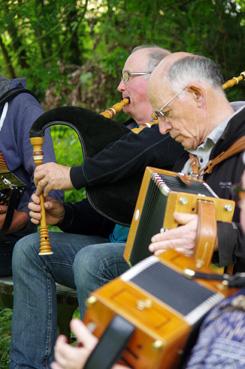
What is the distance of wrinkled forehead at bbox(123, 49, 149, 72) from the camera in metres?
3.42

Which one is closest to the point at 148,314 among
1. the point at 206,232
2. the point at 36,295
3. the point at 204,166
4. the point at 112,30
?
the point at 206,232

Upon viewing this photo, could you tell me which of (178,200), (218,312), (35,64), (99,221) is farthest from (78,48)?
(218,312)

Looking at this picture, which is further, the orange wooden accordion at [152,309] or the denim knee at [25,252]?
the denim knee at [25,252]

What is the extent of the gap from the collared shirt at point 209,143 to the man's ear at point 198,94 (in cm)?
12

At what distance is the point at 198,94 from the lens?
2748 mm

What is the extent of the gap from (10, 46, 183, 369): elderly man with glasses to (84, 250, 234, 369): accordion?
1033 mm

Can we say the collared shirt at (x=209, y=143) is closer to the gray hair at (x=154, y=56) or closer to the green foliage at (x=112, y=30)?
the gray hair at (x=154, y=56)

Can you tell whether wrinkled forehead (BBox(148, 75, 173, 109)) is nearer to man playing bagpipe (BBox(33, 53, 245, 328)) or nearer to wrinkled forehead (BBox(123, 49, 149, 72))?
man playing bagpipe (BBox(33, 53, 245, 328))

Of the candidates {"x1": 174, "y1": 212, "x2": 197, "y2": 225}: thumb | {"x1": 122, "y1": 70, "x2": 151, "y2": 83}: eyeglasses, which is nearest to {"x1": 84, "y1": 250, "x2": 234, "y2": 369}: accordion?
{"x1": 174, "y1": 212, "x2": 197, "y2": 225}: thumb

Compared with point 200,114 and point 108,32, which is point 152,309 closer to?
point 200,114

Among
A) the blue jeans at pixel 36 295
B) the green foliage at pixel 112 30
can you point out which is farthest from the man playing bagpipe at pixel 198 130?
the green foliage at pixel 112 30

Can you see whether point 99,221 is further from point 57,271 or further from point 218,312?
point 218,312

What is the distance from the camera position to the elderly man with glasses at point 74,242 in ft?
9.77

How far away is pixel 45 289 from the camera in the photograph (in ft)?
10.4
